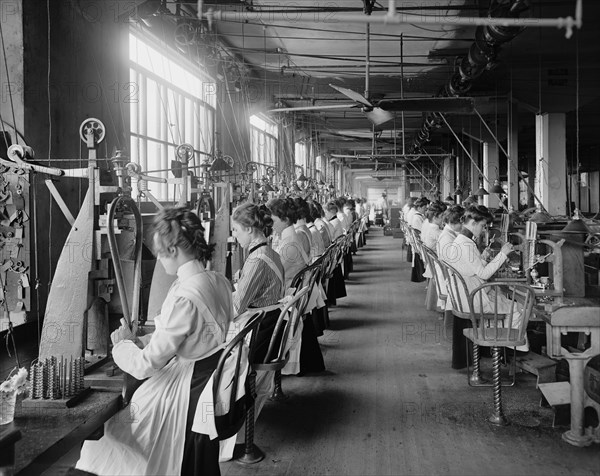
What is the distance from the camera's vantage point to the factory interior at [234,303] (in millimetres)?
2215

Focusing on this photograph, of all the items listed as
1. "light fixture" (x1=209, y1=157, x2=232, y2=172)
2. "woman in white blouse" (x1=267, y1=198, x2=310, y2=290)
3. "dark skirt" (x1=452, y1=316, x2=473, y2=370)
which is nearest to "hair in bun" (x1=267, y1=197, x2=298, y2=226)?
"woman in white blouse" (x1=267, y1=198, x2=310, y2=290)

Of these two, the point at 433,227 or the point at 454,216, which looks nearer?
the point at 454,216

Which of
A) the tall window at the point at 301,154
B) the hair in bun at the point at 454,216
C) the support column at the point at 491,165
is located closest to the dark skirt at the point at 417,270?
the hair in bun at the point at 454,216

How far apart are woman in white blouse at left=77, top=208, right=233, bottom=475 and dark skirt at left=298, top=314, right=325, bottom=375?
195cm

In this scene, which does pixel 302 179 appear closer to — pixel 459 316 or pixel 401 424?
pixel 459 316

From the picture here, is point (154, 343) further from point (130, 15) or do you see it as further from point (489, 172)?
point (489, 172)

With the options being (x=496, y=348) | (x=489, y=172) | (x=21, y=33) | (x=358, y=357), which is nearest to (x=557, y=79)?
(x=489, y=172)

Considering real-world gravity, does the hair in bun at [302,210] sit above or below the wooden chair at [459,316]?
above

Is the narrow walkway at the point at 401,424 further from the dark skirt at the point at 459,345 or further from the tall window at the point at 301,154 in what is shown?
the tall window at the point at 301,154

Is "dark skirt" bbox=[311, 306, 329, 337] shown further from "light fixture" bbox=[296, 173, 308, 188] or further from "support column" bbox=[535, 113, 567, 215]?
"support column" bbox=[535, 113, 567, 215]

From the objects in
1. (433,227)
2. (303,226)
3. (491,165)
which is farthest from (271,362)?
(491,165)

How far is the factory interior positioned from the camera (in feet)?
7.27

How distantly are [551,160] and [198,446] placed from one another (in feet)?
30.0

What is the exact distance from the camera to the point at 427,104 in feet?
18.6
